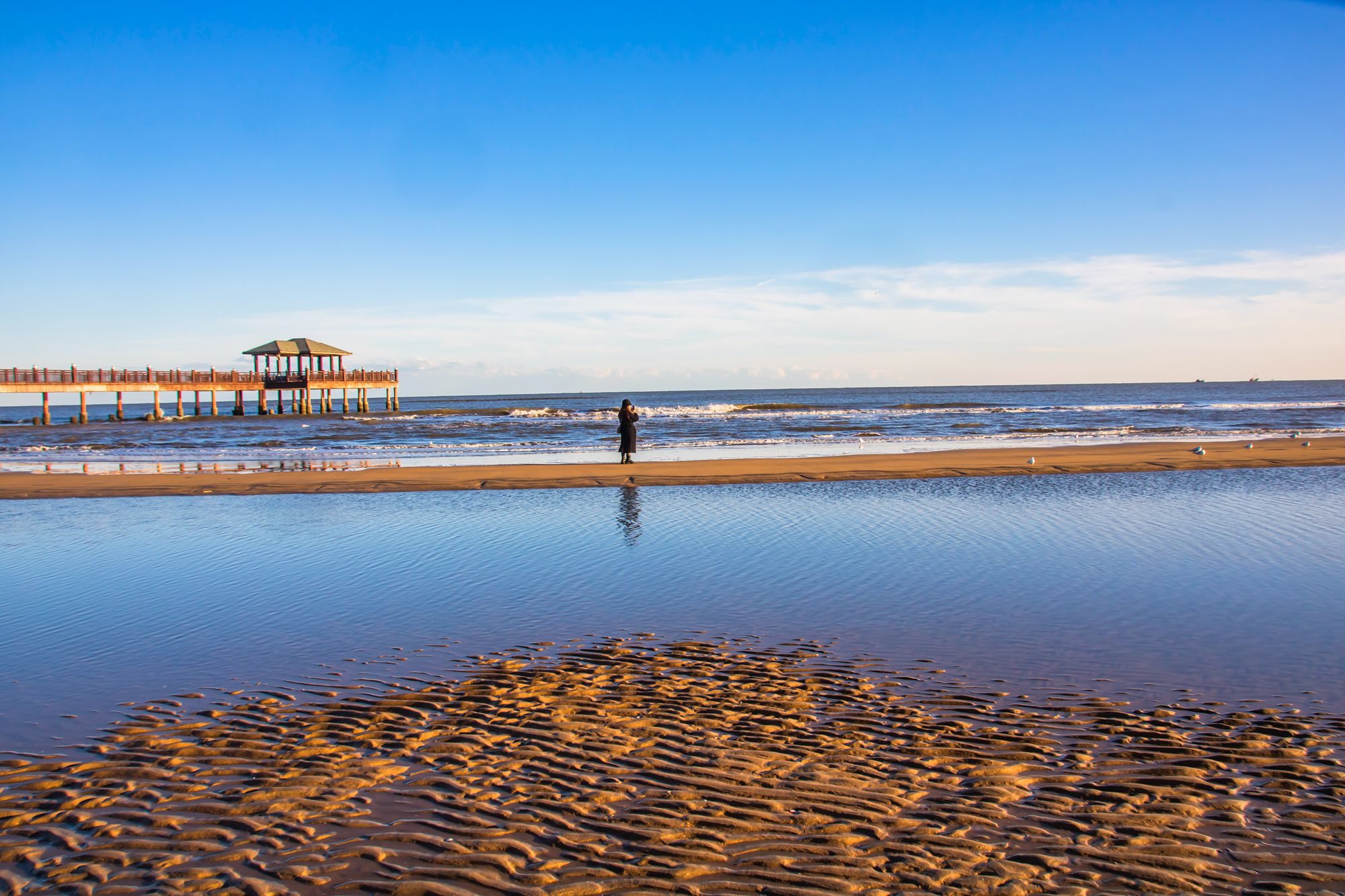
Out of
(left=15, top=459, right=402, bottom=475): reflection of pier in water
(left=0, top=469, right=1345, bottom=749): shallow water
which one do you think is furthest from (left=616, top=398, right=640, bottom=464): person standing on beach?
(left=0, top=469, right=1345, bottom=749): shallow water

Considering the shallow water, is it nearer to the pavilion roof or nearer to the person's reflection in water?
the person's reflection in water

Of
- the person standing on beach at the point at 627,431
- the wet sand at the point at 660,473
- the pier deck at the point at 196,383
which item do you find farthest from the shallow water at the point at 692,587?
the pier deck at the point at 196,383

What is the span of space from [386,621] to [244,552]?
4655mm

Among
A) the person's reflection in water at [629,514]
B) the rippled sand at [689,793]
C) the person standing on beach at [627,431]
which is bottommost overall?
the rippled sand at [689,793]

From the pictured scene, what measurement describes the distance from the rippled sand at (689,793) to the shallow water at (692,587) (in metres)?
0.75

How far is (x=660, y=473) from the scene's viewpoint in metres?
20.9

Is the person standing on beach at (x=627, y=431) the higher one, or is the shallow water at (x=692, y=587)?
the person standing on beach at (x=627, y=431)

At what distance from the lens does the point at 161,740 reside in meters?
5.06

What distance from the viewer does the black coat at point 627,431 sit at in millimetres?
23234

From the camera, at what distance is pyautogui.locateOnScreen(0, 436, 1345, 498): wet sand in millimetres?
18891

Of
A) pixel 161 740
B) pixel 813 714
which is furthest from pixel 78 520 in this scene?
pixel 813 714

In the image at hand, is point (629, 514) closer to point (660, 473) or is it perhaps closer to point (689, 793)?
point (660, 473)

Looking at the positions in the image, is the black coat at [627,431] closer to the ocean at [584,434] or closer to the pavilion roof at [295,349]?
the ocean at [584,434]

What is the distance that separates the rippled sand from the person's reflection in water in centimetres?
601
